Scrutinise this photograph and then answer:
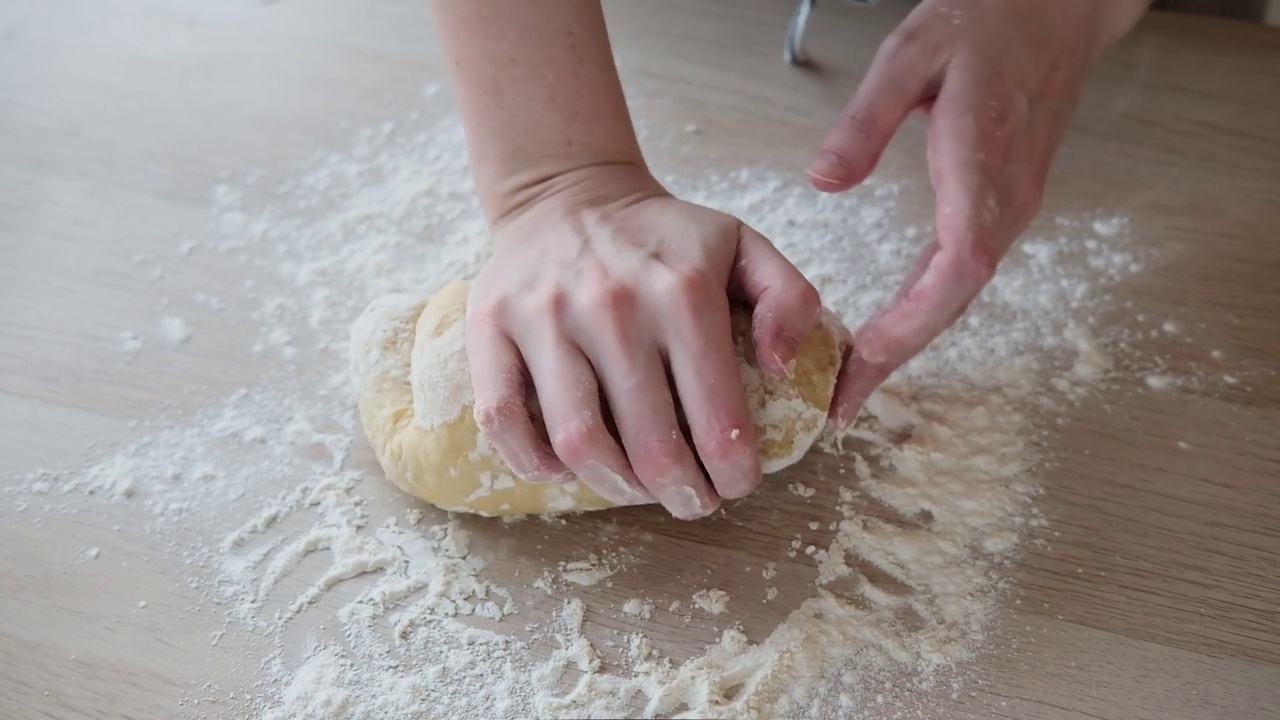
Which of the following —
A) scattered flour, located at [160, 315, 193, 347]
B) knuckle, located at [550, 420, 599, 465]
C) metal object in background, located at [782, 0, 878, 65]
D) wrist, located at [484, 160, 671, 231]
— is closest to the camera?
knuckle, located at [550, 420, 599, 465]

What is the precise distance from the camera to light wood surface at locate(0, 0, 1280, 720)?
777 millimetres

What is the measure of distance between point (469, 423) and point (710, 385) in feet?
0.65

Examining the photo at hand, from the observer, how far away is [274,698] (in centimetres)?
77

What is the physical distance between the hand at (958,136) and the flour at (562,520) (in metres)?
0.13

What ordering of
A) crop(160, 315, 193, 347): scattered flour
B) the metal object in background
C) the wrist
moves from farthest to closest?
the metal object in background < crop(160, 315, 193, 347): scattered flour < the wrist

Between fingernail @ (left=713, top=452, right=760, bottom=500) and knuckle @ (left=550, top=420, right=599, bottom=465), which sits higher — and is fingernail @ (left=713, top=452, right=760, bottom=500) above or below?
below

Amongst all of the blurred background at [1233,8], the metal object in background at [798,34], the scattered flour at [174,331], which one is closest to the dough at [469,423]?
the scattered flour at [174,331]

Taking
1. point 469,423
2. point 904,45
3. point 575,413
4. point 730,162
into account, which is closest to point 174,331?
point 469,423

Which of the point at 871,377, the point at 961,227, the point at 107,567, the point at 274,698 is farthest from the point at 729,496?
the point at 107,567

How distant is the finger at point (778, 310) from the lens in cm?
74

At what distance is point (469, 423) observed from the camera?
0.79 metres

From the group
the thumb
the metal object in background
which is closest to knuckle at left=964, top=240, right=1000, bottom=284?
the thumb

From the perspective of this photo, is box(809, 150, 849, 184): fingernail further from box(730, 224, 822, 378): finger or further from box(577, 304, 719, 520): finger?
box(577, 304, 719, 520): finger

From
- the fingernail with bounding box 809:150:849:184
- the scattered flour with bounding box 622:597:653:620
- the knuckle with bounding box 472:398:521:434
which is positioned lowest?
the scattered flour with bounding box 622:597:653:620
